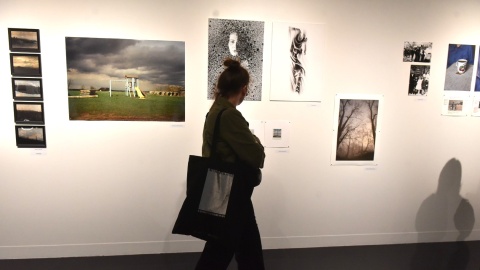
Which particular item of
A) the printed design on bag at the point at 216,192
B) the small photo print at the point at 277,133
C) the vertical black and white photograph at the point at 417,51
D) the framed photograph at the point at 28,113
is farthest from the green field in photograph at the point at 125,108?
the vertical black and white photograph at the point at 417,51

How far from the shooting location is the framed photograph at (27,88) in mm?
2488

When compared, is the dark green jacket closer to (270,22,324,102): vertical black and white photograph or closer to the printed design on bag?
the printed design on bag

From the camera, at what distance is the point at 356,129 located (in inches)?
114

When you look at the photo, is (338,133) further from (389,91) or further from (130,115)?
(130,115)

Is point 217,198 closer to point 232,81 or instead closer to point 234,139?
point 234,139

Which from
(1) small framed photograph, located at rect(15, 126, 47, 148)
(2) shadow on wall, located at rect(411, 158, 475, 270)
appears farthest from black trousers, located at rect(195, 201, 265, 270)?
(2) shadow on wall, located at rect(411, 158, 475, 270)

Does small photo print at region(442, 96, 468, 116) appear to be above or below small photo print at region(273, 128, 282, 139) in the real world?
above

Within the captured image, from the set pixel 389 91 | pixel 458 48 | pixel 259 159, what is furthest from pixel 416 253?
pixel 259 159

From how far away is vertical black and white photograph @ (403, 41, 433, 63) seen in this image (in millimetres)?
2848

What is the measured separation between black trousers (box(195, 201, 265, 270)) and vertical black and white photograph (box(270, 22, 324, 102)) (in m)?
1.25

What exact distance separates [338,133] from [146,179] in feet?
5.69

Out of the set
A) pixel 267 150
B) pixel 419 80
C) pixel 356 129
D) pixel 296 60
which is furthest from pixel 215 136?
pixel 419 80

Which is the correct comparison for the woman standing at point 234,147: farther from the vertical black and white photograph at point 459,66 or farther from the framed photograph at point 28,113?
the vertical black and white photograph at point 459,66

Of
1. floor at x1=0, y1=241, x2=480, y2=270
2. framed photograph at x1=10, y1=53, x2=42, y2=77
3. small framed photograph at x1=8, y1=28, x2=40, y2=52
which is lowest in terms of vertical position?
floor at x1=0, y1=241, x2=480, y2=270
